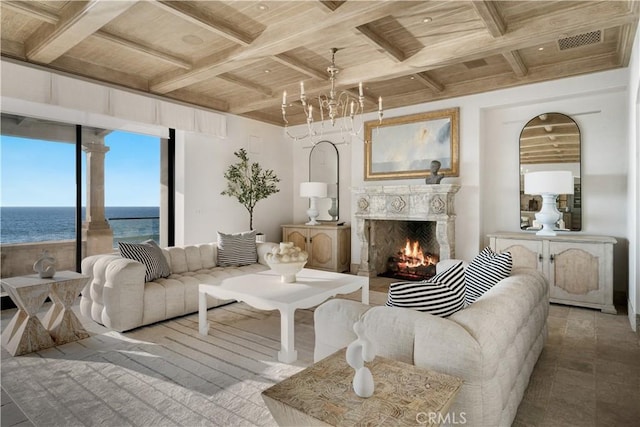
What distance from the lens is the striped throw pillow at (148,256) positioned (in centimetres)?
348

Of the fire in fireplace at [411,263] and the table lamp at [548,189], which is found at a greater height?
the table lamp at [548,189]

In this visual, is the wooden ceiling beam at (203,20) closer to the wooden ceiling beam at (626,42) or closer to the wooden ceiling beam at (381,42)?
the wooden ceiling beam at (381,42)

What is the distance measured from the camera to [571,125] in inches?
173

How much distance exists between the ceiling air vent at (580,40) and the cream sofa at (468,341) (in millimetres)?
2840

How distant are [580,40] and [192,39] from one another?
377 centimetres

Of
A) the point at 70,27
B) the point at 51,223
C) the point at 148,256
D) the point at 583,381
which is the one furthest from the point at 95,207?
the point at 583,381

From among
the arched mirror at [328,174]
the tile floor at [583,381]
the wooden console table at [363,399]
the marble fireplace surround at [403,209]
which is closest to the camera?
the wooden console table at [363,399]

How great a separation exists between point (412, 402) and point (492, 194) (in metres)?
4.46

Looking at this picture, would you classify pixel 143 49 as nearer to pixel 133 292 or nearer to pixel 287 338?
pixel 133 292

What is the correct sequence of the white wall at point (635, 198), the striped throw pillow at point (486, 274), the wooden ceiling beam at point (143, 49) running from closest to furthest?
the striped throw pillow at point (486, 274)
the white wall at point (635, 198)
the wooden ceiling beam at point (143, 49)

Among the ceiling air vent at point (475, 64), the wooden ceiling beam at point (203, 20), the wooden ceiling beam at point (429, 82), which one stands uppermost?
the ceiling air vent at point (475, 64)

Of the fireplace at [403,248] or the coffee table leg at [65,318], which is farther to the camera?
the fireplace at [403,248]

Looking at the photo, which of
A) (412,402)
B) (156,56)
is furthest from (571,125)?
(156,56)

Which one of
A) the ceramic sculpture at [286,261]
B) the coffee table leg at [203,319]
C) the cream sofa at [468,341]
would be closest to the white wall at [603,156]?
the cream sofa at [468,341]
